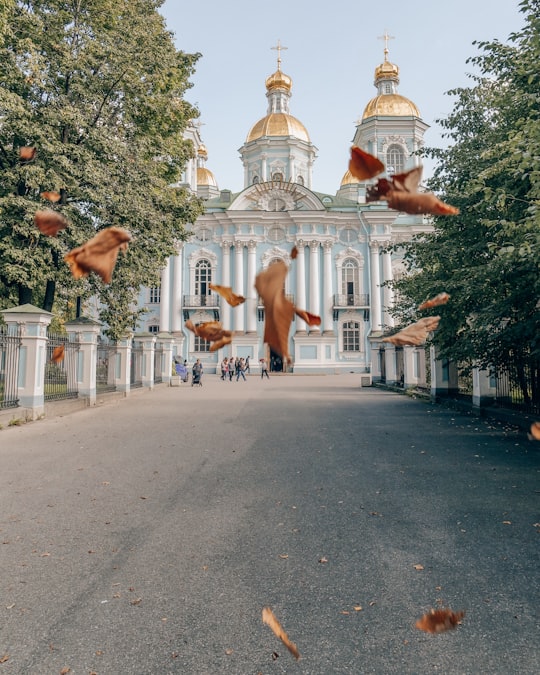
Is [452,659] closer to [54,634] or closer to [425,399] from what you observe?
[54,634]

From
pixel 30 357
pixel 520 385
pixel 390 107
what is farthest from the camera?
pixel 390 107

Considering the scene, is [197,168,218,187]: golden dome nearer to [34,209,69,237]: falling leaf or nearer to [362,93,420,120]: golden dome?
[362,93,420,120]: golden dome

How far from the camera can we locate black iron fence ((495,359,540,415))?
10.6 metres

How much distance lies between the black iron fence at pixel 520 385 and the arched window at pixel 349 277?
3425cm

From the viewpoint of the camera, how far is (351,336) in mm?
45906

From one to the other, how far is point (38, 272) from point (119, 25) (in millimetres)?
8051

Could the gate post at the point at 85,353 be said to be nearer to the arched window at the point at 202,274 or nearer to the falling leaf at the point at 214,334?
the falling leaf at the point at 214,334

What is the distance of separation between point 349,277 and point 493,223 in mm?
39610

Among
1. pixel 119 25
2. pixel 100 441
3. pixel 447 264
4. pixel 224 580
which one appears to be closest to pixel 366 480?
pixel 224 580

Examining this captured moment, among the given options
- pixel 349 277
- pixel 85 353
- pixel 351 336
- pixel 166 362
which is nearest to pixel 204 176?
pixel 349 277

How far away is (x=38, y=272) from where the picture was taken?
49.0 ft

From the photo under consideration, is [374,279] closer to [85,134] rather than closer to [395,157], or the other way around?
[395,157]

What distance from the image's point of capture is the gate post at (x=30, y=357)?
12008 millimetres

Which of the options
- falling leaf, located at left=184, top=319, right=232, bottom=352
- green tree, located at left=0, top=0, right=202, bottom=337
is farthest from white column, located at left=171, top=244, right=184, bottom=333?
falling leaf, located at left=184, top=319, right=232, bottom=352
